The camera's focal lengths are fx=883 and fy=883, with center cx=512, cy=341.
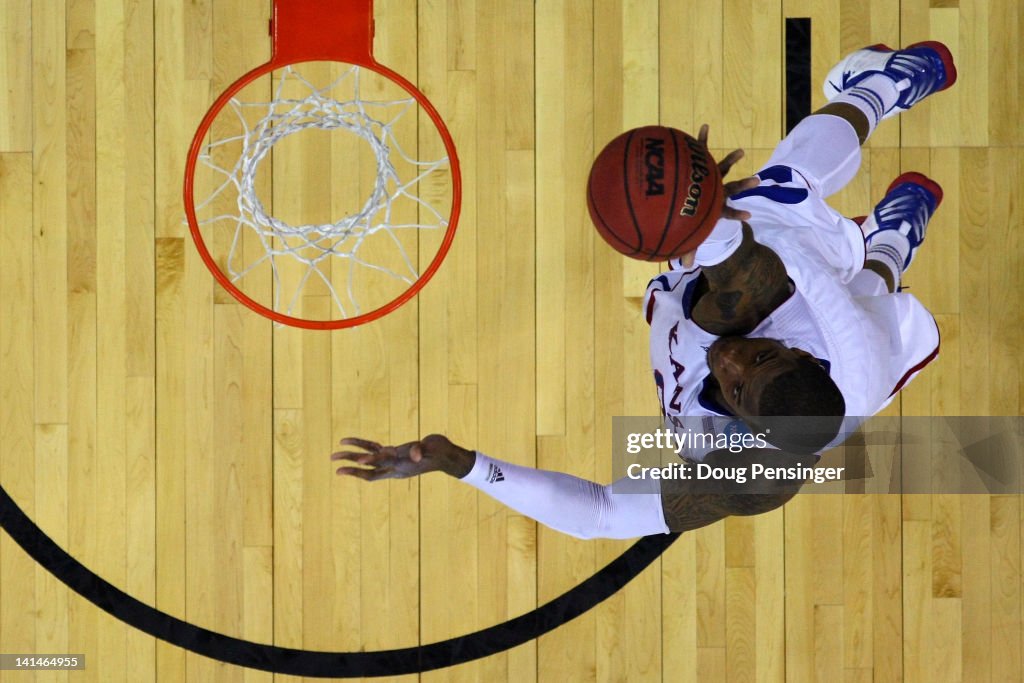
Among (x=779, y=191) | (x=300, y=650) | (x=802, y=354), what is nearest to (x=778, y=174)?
(x=779, y=191)

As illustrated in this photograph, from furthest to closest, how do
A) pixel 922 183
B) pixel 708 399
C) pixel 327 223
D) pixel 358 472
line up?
pixel 327 223, pixel 922 183, pixel 358 472, pixel 708 399

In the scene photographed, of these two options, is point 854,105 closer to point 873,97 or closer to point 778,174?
point 873,97

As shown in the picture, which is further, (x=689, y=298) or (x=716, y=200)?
(x=689, y=298)

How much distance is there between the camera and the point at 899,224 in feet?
9.69

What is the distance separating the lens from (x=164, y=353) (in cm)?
333

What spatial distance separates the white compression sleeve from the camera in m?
2.44

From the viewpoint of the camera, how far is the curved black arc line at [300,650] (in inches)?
130

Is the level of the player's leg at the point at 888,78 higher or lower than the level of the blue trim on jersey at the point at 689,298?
higher

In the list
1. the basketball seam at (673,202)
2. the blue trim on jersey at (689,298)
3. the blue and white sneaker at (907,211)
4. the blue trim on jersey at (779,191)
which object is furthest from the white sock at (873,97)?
the basketball seam at (673,202)

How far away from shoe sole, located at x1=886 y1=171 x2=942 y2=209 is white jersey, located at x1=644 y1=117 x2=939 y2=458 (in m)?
0.66

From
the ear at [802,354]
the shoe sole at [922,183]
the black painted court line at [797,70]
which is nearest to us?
the ear at [802,354]

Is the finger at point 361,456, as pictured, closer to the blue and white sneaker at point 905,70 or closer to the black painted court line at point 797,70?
the blue and white sneaker at point 905,70

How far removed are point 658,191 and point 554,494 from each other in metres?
1.00

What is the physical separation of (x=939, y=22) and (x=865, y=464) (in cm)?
173
